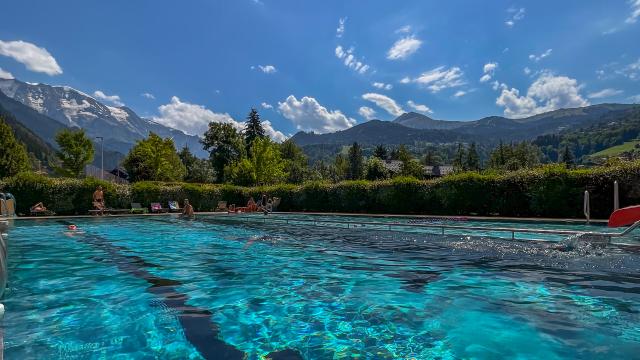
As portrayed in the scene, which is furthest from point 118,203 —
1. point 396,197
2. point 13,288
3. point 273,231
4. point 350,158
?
point 350,158

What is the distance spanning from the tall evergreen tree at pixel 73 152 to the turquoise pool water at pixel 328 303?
127ft

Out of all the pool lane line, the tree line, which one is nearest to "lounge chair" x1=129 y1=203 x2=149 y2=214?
the tree line

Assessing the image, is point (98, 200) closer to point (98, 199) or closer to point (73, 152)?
point (98, 199)

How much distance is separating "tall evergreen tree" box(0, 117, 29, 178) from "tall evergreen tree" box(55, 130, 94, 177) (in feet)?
35.7

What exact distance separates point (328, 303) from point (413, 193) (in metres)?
18.3

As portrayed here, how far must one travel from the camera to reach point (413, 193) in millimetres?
23219

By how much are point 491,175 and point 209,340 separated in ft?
62.2

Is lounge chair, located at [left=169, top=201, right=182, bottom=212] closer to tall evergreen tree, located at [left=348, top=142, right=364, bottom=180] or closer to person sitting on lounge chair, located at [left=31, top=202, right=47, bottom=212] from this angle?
person sitting on lounge chair, located at [left=31, top=202, right=47, bottom=212]

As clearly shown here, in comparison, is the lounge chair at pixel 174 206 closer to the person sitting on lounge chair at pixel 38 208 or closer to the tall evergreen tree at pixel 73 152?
the person sitting on lounge chair at pixel 38 208

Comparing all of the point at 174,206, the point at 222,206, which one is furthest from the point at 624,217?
the point at 174,206

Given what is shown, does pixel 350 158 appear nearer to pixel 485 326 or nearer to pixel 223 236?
pixel 223 236

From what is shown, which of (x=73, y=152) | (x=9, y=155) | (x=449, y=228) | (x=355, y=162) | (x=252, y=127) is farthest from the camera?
(x=355, y=162)

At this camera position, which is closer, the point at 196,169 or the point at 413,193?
the point at 413,193

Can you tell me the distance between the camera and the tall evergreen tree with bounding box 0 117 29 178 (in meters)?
51.1
